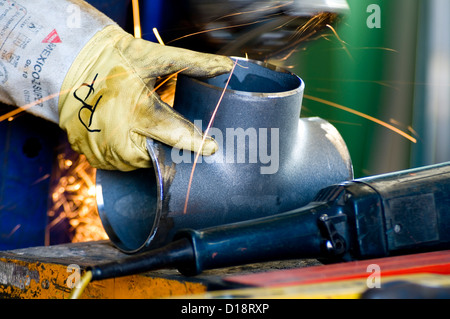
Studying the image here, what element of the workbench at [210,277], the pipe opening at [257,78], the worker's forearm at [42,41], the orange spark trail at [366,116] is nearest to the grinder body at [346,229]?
the workbench at [210,277]

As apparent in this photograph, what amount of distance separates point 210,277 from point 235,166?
33cm

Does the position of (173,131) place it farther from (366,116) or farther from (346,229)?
(366,116)

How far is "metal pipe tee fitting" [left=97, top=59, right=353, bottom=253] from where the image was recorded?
114 cm

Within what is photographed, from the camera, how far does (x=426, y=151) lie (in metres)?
2.24

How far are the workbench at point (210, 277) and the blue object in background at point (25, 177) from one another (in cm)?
35

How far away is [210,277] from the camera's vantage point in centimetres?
93

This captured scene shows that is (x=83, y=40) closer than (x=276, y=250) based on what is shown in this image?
No

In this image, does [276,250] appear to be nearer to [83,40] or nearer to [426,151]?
[83,40]

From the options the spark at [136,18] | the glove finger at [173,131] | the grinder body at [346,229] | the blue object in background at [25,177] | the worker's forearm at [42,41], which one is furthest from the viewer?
the spark at [136,18]

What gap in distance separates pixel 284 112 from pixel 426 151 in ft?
4.21

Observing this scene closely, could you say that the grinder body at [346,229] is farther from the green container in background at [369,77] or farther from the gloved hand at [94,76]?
the green container in background at [369,77]

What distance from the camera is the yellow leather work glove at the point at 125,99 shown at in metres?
1.14

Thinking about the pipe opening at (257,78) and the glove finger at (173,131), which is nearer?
the glove finger at (173,131)
